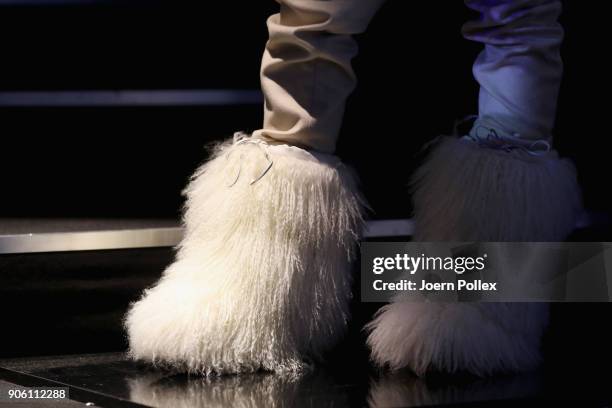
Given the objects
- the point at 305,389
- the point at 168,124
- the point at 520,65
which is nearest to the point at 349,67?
the point at 520,65

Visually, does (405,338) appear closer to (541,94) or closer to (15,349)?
(541,94)

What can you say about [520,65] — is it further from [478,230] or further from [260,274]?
[260,274]

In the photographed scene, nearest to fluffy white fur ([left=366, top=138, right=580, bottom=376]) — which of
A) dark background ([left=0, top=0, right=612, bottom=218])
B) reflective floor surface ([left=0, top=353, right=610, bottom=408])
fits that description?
reflective floor surface ([left=0, top=353, right=610, bottom=408])

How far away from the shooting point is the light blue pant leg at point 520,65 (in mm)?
1170

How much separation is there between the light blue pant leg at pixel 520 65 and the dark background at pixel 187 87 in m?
0.38

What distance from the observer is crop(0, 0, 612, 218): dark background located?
1.68 m

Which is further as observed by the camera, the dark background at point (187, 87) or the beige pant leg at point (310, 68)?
Result: the dark background at point (187, 87)

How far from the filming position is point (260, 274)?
3.54ft

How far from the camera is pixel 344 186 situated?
1.13 meters

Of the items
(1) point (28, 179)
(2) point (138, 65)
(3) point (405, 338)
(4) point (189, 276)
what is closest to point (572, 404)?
(3) point (405, 338)

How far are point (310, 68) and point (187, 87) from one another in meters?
0.92

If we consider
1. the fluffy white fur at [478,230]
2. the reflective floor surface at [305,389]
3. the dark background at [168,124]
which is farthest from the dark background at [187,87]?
the reflective floor surface at [305,389]

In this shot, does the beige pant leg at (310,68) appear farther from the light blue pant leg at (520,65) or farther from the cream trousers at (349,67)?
the light blue pant leg at (520,65)

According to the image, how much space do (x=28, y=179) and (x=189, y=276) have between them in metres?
0.81
